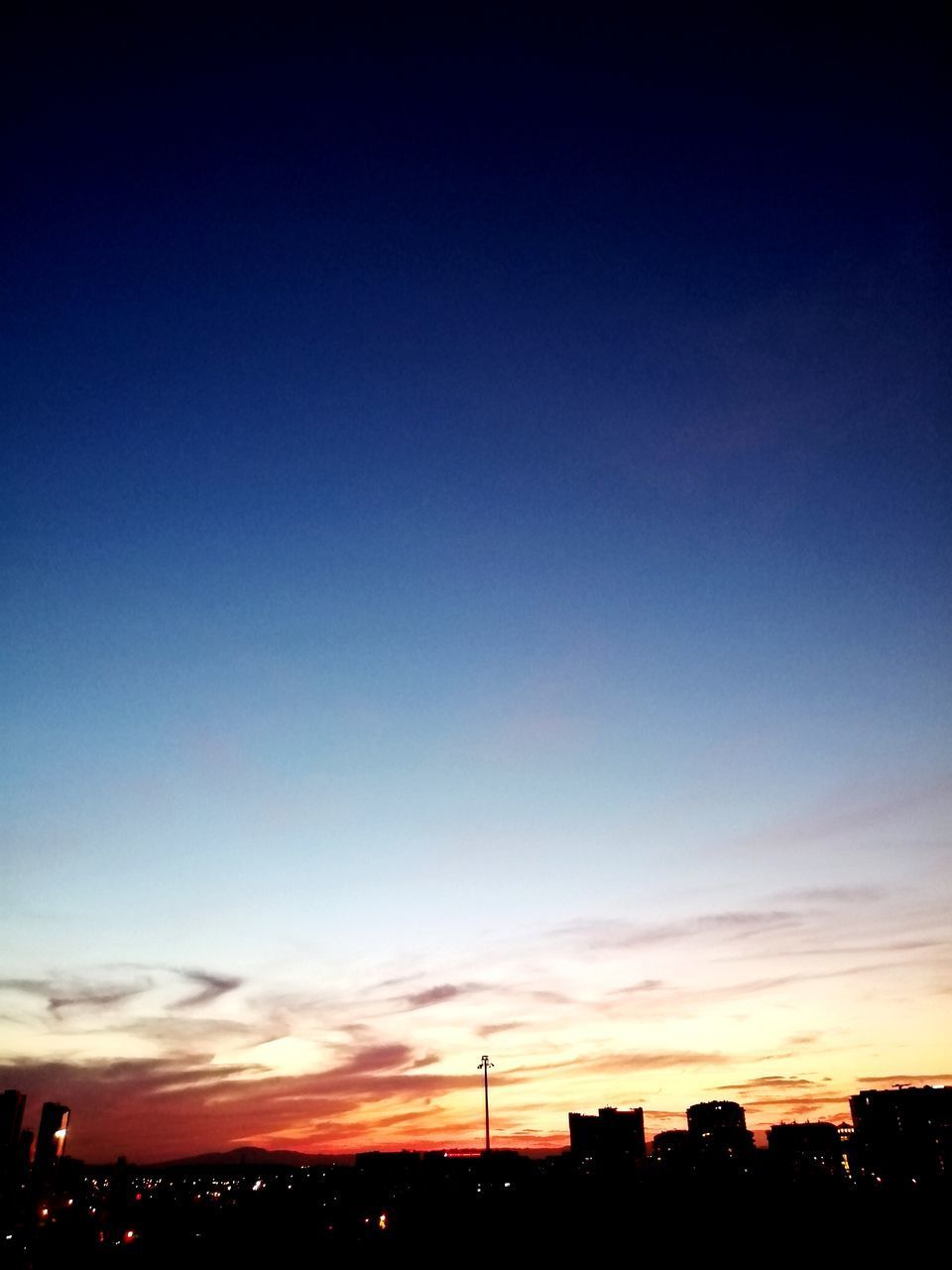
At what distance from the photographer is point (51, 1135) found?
78125 millimetres

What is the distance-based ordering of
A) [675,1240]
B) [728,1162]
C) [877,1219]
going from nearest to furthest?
[675,1240], [877,1219], [728,1162]

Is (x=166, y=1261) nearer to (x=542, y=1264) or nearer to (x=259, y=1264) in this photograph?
(x=259, y=1264)

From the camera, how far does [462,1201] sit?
267 feet

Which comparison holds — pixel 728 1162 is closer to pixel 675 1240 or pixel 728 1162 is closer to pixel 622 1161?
pixel 622 1161

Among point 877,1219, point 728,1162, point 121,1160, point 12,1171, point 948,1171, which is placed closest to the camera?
point 877,1219

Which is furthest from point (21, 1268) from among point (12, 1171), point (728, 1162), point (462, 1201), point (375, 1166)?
point (728, 1162)

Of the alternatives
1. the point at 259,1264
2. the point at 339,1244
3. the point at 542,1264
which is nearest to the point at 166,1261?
the point at 259,1264

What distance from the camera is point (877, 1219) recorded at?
54188 mm

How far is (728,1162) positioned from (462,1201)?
14925cm

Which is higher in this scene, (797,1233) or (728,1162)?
(797,1233)

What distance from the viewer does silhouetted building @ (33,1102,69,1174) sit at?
2645 inches

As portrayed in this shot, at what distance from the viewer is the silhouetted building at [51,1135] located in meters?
67.2

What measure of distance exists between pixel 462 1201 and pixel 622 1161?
135 m

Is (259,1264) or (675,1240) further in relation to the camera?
(675,1240)
